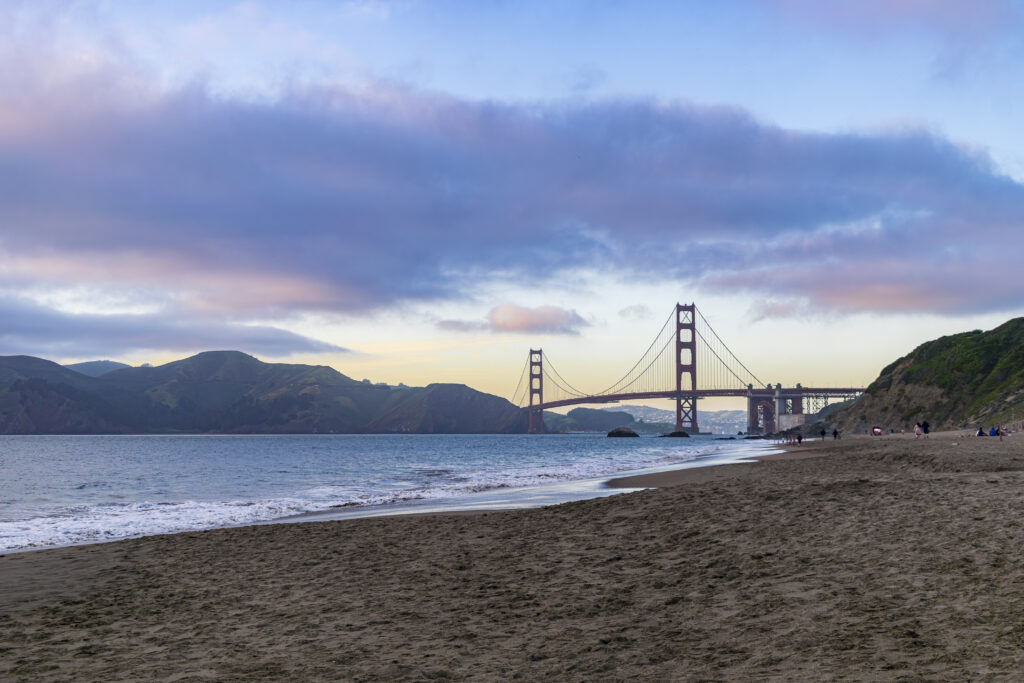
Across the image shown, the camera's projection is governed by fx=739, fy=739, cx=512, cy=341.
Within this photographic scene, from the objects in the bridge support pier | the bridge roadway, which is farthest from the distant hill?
the bridge support pier

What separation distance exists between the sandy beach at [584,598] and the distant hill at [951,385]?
6268cm

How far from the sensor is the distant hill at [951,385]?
7112 cm

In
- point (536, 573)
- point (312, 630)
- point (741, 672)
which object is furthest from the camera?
point (536, 573)

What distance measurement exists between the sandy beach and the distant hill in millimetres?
62680

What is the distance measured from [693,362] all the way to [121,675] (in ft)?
513

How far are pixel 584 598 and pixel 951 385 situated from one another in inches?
3509

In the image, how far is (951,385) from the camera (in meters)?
83.4

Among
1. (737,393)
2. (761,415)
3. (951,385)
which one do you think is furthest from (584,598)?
(761,415)

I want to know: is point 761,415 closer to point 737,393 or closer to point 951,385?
point 737,393

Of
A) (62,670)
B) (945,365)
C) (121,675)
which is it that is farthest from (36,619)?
(945,365)

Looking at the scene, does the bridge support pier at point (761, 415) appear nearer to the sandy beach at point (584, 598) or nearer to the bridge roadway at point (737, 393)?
the bridge roadway at point (737, 393)

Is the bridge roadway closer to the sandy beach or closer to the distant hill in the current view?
the distant hill

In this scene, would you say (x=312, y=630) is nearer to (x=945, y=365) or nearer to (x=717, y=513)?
(x=717, y=513)

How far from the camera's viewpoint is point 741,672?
19.3ft
